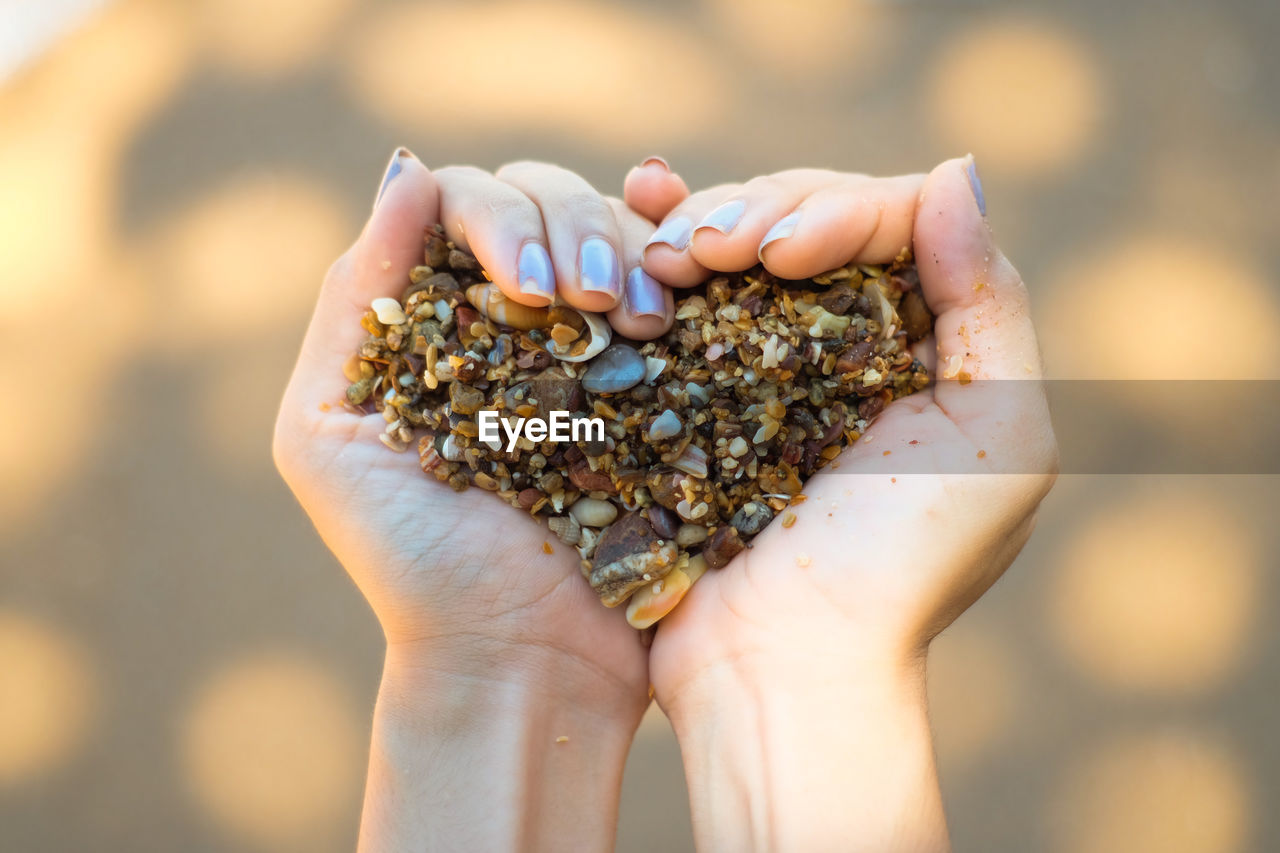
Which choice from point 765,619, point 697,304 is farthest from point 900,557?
point 697,304

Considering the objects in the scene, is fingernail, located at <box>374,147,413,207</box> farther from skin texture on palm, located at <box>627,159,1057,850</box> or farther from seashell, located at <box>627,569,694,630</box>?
seashell, located at <box>627,569,694,630</box>

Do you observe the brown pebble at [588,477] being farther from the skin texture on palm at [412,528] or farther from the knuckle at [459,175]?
the knuckle at [459,175]

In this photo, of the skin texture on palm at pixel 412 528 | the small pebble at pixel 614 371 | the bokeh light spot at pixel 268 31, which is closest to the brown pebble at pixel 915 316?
the small pebble at pixel 614 371

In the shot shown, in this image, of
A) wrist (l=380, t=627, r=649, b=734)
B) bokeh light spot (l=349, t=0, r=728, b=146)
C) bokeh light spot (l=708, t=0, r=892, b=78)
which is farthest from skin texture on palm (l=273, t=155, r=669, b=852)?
bokeh light spot (l=708, t=0, r=892, b=78)

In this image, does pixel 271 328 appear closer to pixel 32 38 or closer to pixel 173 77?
pixel 173 77

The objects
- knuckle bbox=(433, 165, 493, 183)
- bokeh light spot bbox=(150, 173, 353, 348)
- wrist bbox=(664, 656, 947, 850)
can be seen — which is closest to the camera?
wrist bbox=(664, 656, 947, 850)

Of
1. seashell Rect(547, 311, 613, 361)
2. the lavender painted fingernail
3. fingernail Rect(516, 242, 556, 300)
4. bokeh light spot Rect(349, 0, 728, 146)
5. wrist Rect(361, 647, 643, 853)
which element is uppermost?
bokeh light spot Rect(349, 0, 728, 146)

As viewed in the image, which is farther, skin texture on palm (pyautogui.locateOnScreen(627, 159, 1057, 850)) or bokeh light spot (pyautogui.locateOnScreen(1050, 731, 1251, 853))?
bokeh light spot (pyautogui.locateOnScreen(1050, 731, 1251, 853))
